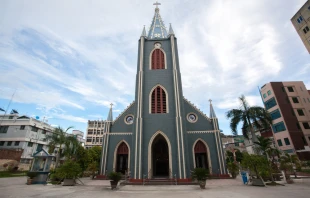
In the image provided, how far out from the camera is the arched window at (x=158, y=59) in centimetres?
2120

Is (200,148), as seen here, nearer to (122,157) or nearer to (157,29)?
(122,157)

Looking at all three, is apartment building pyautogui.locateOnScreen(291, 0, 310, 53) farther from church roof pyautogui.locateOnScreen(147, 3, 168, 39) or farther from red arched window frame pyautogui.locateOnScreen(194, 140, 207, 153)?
red arched window frame pyautogui.locateOnScreen(194, 140, 207, 153)

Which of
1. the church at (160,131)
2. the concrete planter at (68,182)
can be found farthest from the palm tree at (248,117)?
the concrete planter at (68,182)

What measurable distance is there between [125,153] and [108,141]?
8.64 feet

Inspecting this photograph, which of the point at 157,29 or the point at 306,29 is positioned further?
the point at 157,29

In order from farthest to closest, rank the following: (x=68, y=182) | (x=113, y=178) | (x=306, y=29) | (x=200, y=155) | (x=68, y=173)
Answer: (x=306, y=29) < (x=200, y=155) < (x=68, y=182) < (x=68, y=173) < (x=113, y=178)

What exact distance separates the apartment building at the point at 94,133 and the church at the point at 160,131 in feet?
127

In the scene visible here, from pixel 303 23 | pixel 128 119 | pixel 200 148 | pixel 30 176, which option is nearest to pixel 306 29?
pixel 303 23

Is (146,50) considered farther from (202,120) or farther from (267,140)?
(267,140)

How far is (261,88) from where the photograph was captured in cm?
3481

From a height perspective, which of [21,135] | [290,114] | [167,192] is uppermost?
[290,114]

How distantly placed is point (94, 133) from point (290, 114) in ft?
180

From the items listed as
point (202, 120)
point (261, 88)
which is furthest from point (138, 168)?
point (261, 88)

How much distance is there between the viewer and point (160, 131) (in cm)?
1717
